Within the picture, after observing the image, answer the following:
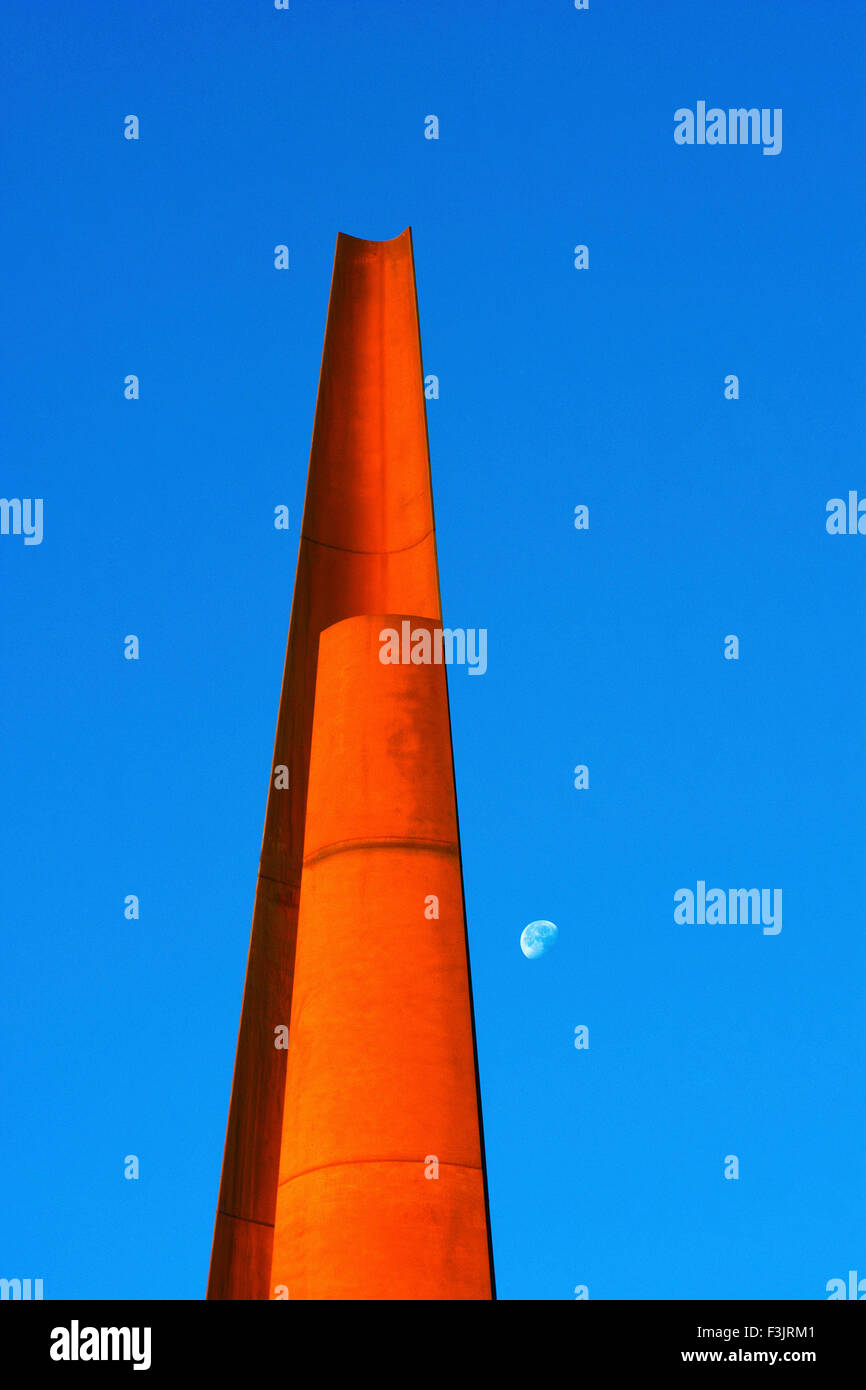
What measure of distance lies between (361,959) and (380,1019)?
0.55 m

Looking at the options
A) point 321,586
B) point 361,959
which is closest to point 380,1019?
point 361,959

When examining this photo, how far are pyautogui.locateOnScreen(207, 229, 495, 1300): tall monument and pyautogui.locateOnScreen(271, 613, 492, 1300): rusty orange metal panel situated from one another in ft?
0.05

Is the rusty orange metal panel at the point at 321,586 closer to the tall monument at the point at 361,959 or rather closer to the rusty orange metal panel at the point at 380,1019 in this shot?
the tall monument at the point at 361,959

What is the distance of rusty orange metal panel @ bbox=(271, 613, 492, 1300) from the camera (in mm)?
13000

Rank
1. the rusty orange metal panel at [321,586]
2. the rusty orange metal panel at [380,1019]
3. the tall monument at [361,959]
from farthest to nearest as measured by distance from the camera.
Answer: the rusty orange metal panel at [321,586] < the tall monument at [361,959] < the rusty orange metal panel at [380,1019]

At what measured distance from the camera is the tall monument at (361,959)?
43.0ft

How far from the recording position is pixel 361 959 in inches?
548

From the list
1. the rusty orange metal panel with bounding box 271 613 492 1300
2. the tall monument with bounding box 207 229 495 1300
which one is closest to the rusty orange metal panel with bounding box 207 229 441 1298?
the tall monument with bounding box 207 229 495 1300

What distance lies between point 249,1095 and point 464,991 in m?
5.48

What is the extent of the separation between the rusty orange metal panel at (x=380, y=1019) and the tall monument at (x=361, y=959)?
2cm

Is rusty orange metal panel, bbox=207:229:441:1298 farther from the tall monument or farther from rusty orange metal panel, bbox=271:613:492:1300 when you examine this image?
rusty orange metal panel, bbox=271:613:492:1300

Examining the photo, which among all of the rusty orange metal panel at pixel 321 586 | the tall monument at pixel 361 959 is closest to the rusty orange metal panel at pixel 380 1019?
the tall monument at pixel 361 959

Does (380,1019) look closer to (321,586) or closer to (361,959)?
(361,959)
